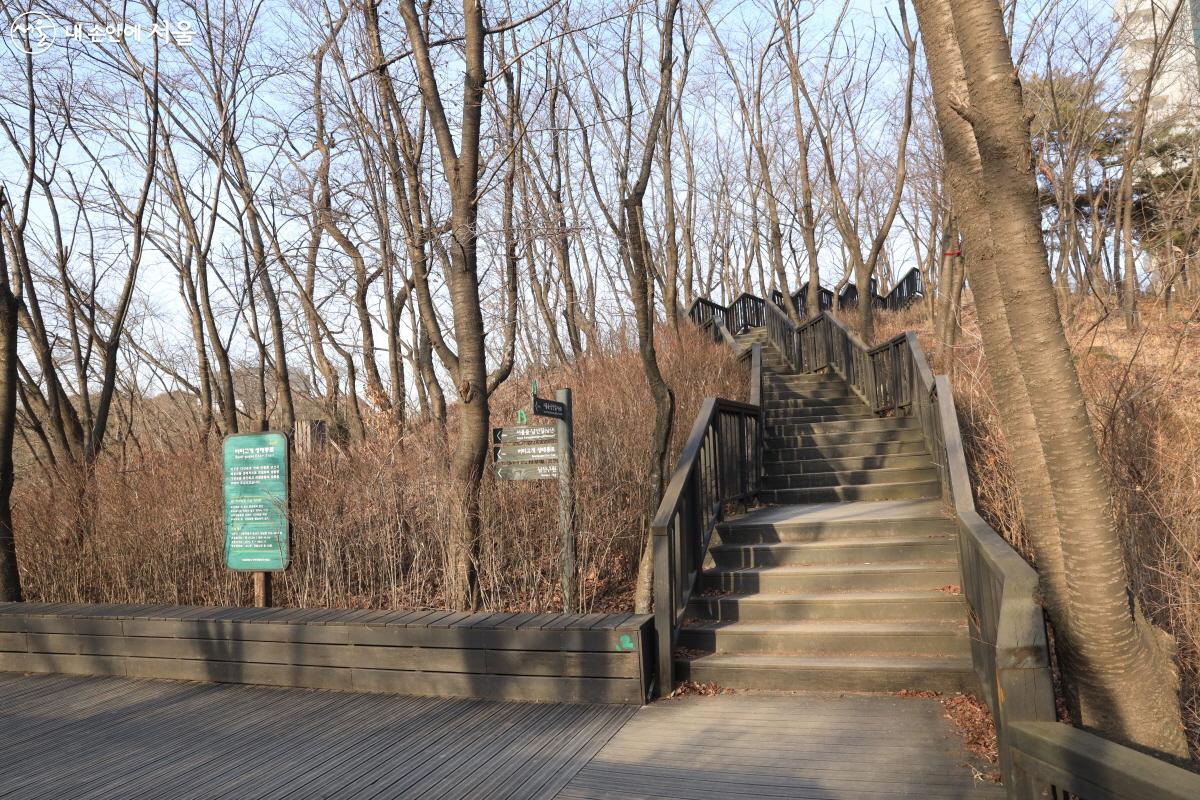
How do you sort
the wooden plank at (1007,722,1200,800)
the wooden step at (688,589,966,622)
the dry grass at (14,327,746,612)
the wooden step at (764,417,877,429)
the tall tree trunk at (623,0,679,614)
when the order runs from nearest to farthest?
the wooden plank at (1007,722,1200,800) → the wooden step at (688,589,966,622) → the dry grass at (14,327,746,612) → the tall tree trunk at (623,0,679,614) → the wooden step at (764,417,877,429)

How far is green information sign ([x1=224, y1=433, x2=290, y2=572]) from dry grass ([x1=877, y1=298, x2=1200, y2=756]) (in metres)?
5.95

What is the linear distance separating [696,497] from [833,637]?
1603 millimetres

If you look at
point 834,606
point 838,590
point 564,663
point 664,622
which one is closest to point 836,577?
point 838,590

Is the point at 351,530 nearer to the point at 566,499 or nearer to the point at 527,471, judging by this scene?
the point at 527,471

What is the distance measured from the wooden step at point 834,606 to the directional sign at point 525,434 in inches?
69.5

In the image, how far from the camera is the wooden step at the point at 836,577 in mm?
6641

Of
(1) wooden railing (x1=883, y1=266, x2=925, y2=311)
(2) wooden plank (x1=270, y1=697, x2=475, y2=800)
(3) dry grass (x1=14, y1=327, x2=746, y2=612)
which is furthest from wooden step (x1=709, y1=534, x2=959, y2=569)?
(1) wooden railing (x1=883, y1=266, x2=925, y2=311)

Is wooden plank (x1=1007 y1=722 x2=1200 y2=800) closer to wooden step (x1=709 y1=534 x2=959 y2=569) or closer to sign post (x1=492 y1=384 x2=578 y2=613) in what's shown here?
wooden step (x1=709 y1=534 x2=959 y2=569)

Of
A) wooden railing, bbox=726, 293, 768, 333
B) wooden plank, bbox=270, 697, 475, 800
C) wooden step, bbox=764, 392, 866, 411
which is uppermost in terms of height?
wooden railing, bbox=726, 293, 768, 333

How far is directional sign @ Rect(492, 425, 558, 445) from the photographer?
7.19 m

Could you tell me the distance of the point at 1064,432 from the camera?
3766 mm

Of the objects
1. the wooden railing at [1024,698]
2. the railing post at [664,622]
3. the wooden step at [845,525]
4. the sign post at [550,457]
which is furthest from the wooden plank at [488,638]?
the wooden step at [845,525]

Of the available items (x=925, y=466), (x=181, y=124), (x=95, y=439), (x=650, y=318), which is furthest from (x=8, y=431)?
(x=925, y=466)

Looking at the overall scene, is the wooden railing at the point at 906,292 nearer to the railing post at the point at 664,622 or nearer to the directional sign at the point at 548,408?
the directional sign at the point at 548,408
